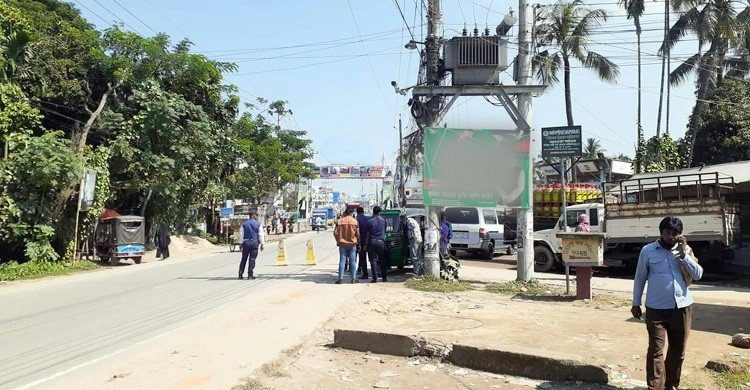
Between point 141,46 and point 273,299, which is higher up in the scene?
point 141,46

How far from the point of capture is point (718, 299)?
1198 cm

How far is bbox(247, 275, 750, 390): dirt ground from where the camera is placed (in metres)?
6.08

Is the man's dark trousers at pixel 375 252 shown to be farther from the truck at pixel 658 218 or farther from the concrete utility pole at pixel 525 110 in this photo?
the truck at pixel 658 218

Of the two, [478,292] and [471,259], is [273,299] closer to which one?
[478,292]

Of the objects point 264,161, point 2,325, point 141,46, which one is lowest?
point 2,325

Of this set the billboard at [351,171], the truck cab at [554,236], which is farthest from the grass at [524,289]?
the billboard at [351,171]

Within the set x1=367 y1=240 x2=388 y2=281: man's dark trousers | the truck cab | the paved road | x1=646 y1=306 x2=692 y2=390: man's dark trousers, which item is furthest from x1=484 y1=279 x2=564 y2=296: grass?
x1=646 y1=306 x2=692 y2=390: man's dark trousers

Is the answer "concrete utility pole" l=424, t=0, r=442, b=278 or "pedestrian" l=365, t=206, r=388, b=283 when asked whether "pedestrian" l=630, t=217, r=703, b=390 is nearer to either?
"concrete utility pole" l=424, t=0, r=442, b=278

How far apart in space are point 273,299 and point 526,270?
6.14 metres

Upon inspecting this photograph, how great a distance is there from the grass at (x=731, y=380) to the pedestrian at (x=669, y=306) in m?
0.57

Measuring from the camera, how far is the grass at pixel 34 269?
18422mm

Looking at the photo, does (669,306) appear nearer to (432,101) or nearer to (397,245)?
(432,101)

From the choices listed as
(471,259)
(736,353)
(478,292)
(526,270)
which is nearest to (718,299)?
(526,270)

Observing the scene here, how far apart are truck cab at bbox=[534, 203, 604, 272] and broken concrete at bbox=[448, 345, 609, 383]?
1286cm
